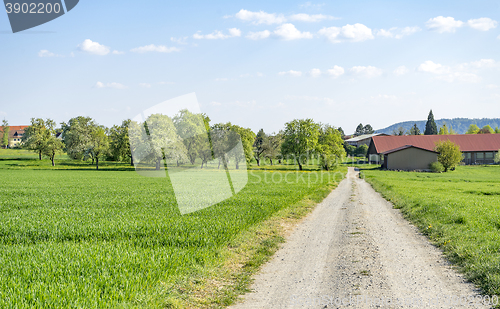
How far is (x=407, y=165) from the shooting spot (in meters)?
61.2

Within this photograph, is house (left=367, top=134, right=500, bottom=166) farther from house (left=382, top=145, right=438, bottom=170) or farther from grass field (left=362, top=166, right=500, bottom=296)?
grass field (left=362, top=166, right=500, bottom=296)

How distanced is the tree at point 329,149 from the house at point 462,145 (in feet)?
40.1

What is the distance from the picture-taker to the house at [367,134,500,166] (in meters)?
74.3

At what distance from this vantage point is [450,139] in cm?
7750

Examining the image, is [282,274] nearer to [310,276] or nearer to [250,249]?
[310,276]

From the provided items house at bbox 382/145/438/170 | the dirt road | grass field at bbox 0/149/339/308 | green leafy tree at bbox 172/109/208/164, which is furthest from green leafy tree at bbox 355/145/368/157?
the dirt road

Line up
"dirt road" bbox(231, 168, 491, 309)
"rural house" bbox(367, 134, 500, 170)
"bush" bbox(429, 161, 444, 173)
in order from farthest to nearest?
"rural house" bbox(367, 134, 500, 170)
"bush" bbox(429, 161, 444, 173)
"dirt road" bbox(231, 168, 491, 309)

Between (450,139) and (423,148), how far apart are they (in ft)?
63.2

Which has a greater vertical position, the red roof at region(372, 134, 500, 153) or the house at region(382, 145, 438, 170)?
the red roof at region(372, 134, 500, 153)

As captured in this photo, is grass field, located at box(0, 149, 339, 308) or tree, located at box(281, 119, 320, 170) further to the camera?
tree, located at box(281, 119, 320, 170)

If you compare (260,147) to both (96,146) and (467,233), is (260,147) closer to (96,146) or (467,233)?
(96,146)

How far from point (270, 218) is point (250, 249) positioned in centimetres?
466

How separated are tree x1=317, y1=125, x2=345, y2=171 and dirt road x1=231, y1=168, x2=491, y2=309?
50.5 m

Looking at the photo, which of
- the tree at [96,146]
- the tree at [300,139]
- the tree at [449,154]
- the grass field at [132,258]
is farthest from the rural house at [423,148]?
the tree at [96,146]
